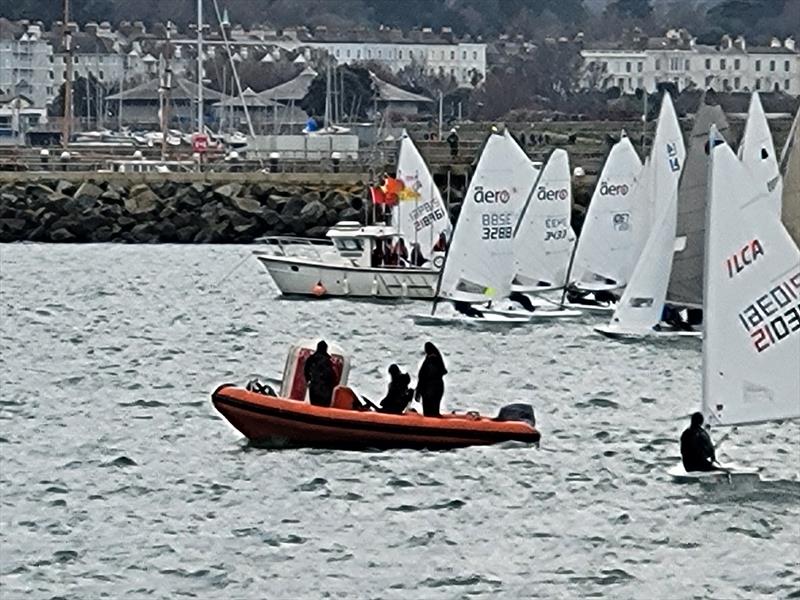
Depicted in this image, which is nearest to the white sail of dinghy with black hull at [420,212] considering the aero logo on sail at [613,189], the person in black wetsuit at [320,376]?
the aero logo on sail at [613,189]

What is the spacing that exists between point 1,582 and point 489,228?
2292cm

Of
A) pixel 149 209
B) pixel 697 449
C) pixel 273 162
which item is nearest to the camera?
pixel 697 449

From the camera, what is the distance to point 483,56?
7485 inches

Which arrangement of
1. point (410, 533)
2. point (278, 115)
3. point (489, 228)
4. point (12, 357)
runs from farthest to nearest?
point (278, 115), point (489, 228), point (12, 357), point (410, 533)

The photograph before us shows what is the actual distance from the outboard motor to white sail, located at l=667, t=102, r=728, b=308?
25.6 feet

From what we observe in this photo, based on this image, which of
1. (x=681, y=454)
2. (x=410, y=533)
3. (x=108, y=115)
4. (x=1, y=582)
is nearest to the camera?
(x=1, y=582)

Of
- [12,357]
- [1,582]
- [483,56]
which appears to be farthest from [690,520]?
[483,56]

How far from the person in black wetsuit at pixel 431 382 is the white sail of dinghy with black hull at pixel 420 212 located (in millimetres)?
21417

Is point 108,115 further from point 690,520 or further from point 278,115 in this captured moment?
point 690,520

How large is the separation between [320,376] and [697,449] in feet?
13.3

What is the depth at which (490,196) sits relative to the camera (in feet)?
142

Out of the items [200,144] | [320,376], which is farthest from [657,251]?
[200,144]

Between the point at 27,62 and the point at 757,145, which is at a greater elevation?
the point at 757,145

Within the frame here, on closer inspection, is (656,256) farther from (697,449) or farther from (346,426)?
(697,449)
